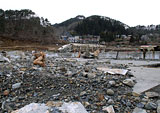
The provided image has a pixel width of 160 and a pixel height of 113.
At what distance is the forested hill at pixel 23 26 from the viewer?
Answer: 40.0 meters

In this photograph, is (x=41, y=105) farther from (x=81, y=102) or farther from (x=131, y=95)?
(x=131, y=95)

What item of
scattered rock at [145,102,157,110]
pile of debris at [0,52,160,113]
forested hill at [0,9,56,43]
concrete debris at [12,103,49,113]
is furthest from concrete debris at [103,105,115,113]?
forested hill at [0,9,56,43]

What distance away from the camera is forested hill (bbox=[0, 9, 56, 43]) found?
39991 millimetres

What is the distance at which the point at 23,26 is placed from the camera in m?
45.5

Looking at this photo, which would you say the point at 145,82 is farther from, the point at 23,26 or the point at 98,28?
the point at 98,28

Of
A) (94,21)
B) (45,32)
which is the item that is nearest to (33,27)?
Answer: (45,32)

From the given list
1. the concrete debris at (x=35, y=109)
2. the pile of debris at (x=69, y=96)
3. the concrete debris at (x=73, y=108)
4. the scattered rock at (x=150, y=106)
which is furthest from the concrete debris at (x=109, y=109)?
the concrete debris at (x=35, y=109)

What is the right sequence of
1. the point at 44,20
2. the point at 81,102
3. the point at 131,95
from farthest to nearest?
the point at 44,20 < the point at 131,95 < the point at 81,102

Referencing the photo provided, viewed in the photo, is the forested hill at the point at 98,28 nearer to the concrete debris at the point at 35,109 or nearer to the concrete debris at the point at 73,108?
the concrete debris at the point at 73,108

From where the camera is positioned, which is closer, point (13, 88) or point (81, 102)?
point (81, 102)

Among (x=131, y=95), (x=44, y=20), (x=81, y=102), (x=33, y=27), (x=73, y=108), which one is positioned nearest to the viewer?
(x=73, y=108)

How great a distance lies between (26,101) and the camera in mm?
2566

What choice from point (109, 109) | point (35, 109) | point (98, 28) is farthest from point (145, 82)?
point (98, 28)

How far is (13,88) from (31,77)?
2.32ft
